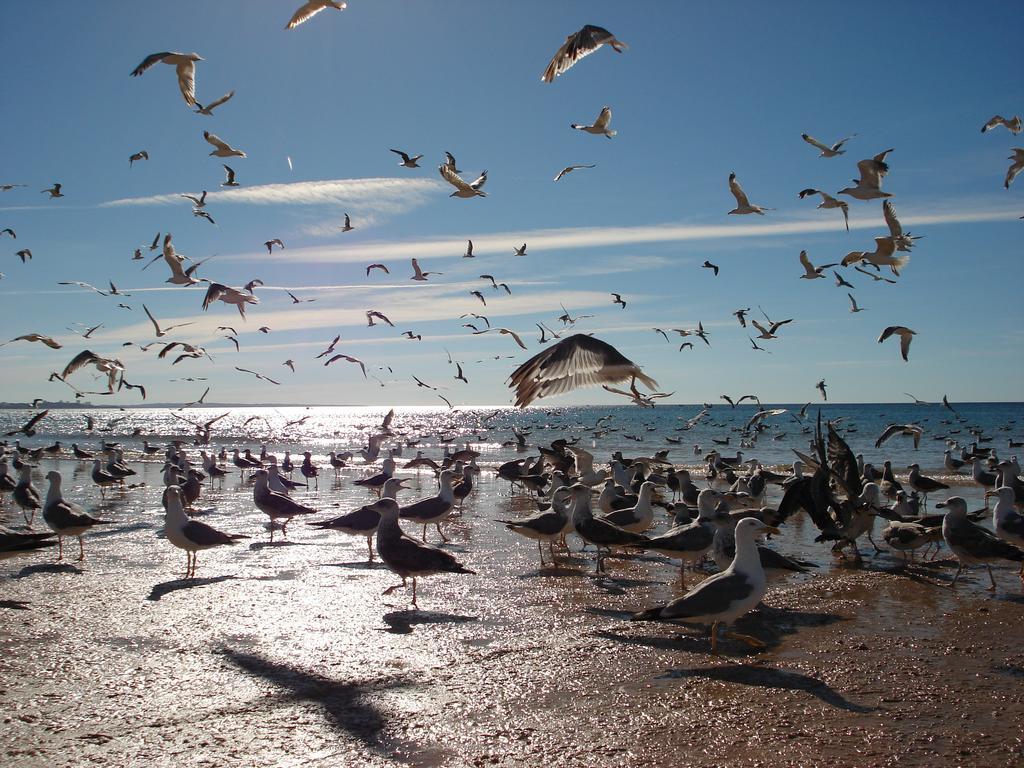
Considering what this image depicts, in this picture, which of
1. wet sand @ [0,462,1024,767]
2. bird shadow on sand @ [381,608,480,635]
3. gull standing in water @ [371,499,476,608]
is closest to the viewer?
wet sand @ [0,462,1024,767]

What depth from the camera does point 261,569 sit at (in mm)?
10555

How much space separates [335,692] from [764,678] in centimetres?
350

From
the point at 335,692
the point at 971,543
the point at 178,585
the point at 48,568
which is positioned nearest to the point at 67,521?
the point at 48,568

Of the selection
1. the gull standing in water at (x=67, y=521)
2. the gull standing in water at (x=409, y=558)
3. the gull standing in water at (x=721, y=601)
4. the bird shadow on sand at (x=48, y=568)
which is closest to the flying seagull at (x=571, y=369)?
the gull standing in water at (x=721, y=601)

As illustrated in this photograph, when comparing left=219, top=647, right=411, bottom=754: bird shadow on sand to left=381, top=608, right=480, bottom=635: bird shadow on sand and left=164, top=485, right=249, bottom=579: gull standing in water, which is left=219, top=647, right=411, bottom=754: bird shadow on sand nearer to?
left=381, top=608, right=480, bottom=635: bird shadow on sand

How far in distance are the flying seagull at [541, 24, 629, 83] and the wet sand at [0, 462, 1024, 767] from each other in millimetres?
6948

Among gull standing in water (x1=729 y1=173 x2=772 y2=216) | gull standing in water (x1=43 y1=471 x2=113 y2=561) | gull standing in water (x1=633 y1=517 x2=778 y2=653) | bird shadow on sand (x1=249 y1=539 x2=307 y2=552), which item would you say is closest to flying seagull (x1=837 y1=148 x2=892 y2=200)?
gull standing in water (x1=729 y1=173 x2=772 y2=216)

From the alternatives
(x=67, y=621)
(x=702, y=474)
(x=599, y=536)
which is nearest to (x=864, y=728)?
(x=599, y=536)

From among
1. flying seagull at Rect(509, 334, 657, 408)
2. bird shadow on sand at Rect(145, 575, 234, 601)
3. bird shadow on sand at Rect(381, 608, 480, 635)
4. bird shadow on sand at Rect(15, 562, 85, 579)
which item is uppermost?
flying seagull at Rect(509, 334, 657, 408)

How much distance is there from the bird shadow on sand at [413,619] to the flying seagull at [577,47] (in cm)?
699

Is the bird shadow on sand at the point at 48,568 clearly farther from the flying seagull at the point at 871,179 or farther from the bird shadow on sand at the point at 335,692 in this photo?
the flying seagull at the point at 871,179

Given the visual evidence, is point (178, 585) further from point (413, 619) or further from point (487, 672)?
point (487, 672)

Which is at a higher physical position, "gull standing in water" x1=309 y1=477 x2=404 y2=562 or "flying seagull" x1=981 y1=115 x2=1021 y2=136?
"flying seagull" x1=981 y1=115 x2=1021 y2=136

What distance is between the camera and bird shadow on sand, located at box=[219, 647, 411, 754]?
5.24 meters
